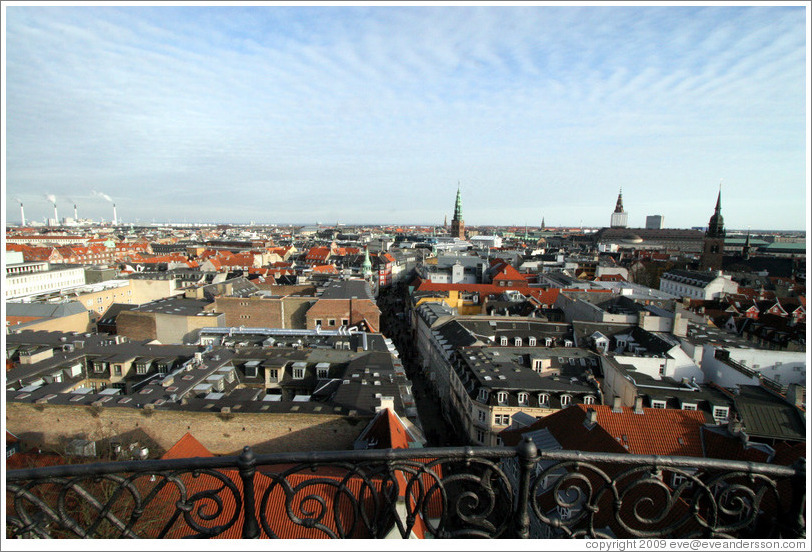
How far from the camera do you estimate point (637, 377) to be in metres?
19.0

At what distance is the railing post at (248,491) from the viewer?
2682mm

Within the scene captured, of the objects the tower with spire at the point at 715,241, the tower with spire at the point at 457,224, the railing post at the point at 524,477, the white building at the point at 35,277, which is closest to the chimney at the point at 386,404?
the railing post at the point at 524,477

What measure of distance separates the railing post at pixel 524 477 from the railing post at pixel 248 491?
173 centimetres

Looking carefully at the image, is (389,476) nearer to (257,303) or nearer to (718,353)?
(718,353)

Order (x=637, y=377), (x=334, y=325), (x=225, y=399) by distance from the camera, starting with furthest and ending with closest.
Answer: (x=334, y=325) → (x=637, y=377) → (x=225, y=399)

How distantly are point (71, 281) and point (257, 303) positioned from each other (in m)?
38.0

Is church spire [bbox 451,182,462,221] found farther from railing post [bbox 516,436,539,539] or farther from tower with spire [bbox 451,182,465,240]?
railing post [bbox 516,436,539,539]

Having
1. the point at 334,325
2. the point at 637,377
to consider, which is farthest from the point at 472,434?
the point at 334,325

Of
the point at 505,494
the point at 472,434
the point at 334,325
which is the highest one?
the point at 505,494

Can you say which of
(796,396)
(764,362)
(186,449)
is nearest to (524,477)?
(186,449)

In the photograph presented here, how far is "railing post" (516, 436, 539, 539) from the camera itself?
8.92 ft

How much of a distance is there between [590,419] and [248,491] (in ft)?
41.1

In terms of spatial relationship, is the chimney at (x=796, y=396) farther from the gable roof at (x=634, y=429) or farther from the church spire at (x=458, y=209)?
the church spire at (x=458, y=209)

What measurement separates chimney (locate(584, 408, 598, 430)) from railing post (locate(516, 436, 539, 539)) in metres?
11.3
